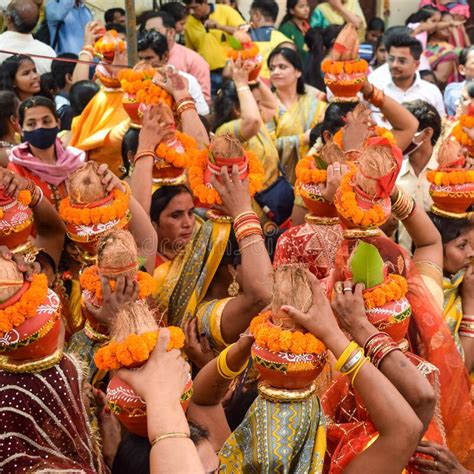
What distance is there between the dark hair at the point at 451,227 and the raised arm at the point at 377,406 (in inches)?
72.7

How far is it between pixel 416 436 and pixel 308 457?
344 mm

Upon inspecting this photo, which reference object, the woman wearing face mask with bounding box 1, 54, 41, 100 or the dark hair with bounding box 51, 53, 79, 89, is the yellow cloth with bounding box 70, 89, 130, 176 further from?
the dark hair with bounding box 51, 53, 79, 89

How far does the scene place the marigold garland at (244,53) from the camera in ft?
20.0

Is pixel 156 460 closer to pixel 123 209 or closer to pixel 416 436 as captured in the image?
pixel 416 436

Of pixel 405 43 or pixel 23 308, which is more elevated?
pixel 23 308

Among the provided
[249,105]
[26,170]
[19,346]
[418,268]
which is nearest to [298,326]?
[19,346]

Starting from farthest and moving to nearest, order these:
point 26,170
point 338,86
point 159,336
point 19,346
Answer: point 338,86
point 26,170
point 19,346
point 159,336

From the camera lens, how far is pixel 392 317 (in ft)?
9.94

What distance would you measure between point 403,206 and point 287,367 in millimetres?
1388

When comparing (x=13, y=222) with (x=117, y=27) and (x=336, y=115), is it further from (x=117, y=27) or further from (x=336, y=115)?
(x=117, y=27)

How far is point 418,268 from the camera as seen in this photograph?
4.05 meters

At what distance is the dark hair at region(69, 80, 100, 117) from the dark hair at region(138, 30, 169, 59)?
54 centimetres

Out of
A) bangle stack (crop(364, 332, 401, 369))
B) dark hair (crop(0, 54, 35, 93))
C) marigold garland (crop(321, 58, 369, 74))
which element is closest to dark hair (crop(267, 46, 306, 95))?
dark hair (crop(0, 54, 35, 93))

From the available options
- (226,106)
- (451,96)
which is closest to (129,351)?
(226,106)
